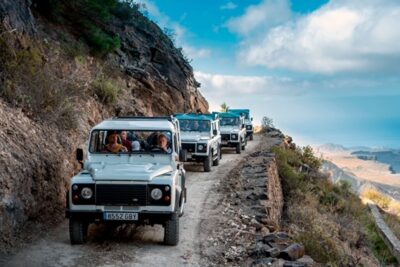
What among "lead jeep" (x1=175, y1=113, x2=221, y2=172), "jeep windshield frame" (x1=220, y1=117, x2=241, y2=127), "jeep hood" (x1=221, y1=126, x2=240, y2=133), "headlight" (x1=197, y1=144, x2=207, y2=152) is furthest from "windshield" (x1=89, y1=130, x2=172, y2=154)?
"jeep windshield frame" (x1=220, y1=117, x2=241, y2=127)

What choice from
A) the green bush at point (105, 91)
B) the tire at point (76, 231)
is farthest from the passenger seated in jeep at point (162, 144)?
the green bush at point (105, 91)

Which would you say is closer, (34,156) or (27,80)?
(34,156)

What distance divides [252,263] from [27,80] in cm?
765

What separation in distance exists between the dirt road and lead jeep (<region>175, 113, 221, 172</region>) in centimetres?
729

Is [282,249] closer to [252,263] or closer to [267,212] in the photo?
[252,263]

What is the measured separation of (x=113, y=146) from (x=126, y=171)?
4.95 feet

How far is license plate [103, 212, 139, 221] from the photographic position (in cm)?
900

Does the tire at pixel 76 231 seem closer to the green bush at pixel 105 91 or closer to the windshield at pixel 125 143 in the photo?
the windshield at pixel 125 143

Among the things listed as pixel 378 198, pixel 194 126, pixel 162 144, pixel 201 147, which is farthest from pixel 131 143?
pixel 378 198

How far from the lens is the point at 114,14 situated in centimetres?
2900

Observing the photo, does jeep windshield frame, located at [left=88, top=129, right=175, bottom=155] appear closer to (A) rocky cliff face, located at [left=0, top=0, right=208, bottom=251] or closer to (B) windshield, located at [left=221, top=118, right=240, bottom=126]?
(A) rocky cliff face, located at [left=0, top=0, right=208, bottom=251]

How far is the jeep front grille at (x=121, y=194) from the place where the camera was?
9031 mm

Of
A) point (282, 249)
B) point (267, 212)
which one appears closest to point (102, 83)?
point (267, 212)

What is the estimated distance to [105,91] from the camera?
19078 millimetres
